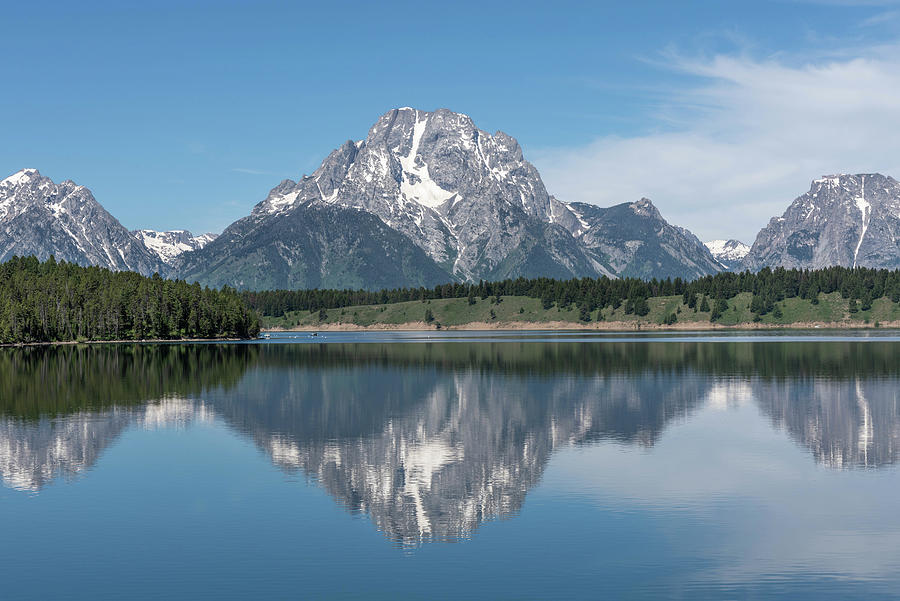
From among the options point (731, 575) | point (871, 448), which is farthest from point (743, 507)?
point (871, 448)

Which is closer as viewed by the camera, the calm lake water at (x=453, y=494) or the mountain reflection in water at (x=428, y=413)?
the calm lake water at (x=453, y=494)

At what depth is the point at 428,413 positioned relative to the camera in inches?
2987

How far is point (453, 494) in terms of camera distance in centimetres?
4356

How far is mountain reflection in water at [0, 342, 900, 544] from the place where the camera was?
153 feet

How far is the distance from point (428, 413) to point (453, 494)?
32377 mm

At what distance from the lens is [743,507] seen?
40625 mm

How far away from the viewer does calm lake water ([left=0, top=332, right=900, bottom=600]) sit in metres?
30.3

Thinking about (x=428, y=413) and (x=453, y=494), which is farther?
(x=428, y=413)

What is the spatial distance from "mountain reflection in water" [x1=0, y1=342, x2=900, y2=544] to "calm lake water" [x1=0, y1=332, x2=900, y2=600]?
1.21ft

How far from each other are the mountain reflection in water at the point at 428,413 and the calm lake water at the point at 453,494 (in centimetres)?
37

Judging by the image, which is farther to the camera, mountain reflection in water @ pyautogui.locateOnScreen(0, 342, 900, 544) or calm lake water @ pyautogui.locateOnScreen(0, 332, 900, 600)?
mountain reflection in water @ pyautogui.locateOnScreen(0, 342, 900, 544)

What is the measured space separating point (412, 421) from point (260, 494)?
2720 centimetres

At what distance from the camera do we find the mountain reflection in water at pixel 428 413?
4678cm

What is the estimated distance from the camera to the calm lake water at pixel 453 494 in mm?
30344
